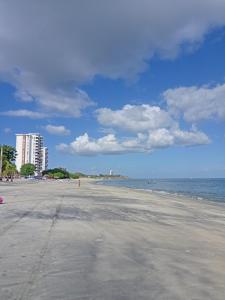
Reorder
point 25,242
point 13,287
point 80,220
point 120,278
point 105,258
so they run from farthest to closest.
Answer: point 80,220 → point 25,242 → point 105,258 → point 120,278 → point 13,287

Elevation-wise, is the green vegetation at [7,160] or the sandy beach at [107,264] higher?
the green vegetation at [7,160]

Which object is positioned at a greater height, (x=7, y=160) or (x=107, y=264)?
(x=7, y=160)

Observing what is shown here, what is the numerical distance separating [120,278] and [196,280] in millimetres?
1389

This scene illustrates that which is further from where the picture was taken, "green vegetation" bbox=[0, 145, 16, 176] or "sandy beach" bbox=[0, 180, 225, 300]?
"green vegetation" bbox=[0, 145, 16, 176]

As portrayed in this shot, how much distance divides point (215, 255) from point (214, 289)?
371cm

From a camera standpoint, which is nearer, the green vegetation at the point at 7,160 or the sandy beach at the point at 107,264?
the sandy beach at the point at 107,264

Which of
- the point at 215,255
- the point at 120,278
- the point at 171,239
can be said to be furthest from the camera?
the point at 171,239

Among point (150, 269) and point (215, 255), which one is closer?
point (150, 269)

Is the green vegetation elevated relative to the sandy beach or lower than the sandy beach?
elevated

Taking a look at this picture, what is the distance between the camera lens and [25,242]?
11.6 metres

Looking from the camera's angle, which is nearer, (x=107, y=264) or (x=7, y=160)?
(x=107, y=264)

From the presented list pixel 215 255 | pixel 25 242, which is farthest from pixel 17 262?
pixel 215 255

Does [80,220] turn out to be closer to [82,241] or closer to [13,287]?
[82,241]

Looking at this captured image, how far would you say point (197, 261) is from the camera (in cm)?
981
